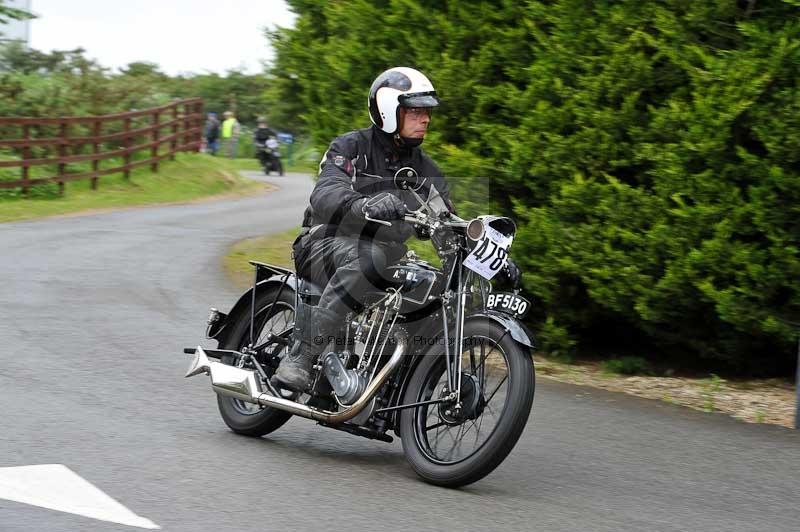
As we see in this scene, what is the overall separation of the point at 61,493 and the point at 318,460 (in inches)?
55.8

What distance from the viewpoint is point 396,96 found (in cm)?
580

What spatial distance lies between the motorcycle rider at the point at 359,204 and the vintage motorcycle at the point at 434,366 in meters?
0.08

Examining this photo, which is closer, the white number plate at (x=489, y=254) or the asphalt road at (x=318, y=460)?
the asphalt road at (x=318, y=460)

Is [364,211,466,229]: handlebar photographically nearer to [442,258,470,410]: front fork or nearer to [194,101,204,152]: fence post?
[442,258,470,410]: front fork

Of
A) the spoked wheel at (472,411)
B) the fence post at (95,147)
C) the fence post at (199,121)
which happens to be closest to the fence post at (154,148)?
the fence post at (95,147)

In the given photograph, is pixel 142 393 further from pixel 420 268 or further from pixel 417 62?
pixel 417 62

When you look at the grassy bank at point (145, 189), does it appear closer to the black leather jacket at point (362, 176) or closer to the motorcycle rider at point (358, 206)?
the motorcycle rider at point (358, 206)

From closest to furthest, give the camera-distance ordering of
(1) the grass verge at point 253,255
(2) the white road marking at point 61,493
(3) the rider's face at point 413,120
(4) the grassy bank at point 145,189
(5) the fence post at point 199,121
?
(2) the white road marking at point 61,493 < (3) the rider's face at point 413,120 < (1) the grass verge at point 253,255 < (4) the grassy bank at point 145,189 < (5) the fence post at point 199,121

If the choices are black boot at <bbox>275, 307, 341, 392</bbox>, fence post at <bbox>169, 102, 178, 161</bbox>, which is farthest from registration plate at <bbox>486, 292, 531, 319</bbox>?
fence post at <bbox>169, 102, 178, 161</bbox>

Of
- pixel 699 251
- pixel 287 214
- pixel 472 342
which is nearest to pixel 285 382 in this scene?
pixel 472 342

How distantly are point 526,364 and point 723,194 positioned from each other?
3.00 metres

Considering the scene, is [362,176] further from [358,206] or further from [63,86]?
[63,86]

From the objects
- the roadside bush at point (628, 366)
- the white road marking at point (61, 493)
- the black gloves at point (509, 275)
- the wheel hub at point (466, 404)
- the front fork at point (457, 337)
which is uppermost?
the black gloves at point (509, 275)

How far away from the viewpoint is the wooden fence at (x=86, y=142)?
A: 2328 centimetres
